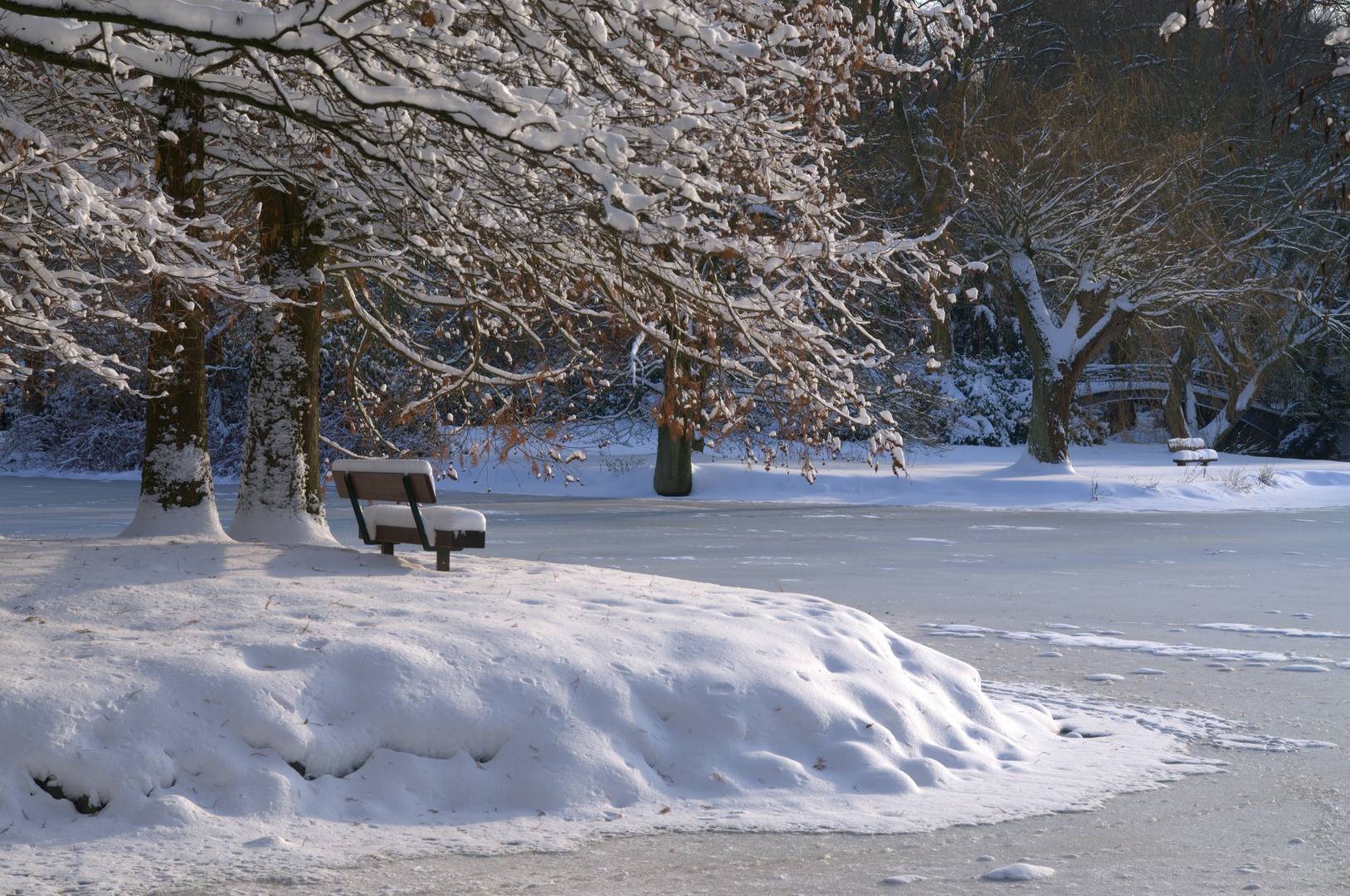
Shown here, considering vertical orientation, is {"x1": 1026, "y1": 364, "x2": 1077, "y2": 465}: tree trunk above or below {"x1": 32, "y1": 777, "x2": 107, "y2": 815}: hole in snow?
above

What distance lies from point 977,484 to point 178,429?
1749cm

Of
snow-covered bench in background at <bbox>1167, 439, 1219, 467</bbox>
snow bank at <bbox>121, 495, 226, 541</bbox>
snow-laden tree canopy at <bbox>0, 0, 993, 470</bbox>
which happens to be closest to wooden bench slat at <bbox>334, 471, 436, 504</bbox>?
snow bank at <bbox>121, 495, 226, 541</bbox>

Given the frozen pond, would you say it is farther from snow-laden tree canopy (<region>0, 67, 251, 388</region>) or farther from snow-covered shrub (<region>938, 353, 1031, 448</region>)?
snow-covered shrub (<region>938, 353, 1031, 448</region>)

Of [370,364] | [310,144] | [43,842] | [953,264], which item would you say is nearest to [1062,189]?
[370,364]

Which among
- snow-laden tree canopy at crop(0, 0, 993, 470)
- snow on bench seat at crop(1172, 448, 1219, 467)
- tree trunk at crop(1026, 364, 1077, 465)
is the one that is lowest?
snow on bench seat at crop(1172, 448, 1219, 467)

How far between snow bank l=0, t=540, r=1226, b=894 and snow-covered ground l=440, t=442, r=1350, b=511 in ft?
46.3

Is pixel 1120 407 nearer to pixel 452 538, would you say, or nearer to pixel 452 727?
pixel 452 538

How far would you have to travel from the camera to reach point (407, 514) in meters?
8.07

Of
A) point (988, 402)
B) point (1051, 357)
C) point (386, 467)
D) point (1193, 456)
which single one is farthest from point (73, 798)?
point (988, 402)

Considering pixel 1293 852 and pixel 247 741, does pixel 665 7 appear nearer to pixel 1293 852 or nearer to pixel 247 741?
pixel 247 741

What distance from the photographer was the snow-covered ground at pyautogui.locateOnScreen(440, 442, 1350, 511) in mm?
22375

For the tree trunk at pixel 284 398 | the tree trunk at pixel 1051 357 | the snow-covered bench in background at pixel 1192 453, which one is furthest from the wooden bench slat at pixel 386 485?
the snow-covered bench in background at pixel 1192 453

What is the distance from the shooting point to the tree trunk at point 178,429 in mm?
8227

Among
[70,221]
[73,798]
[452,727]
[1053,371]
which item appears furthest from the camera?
[1053,371]
